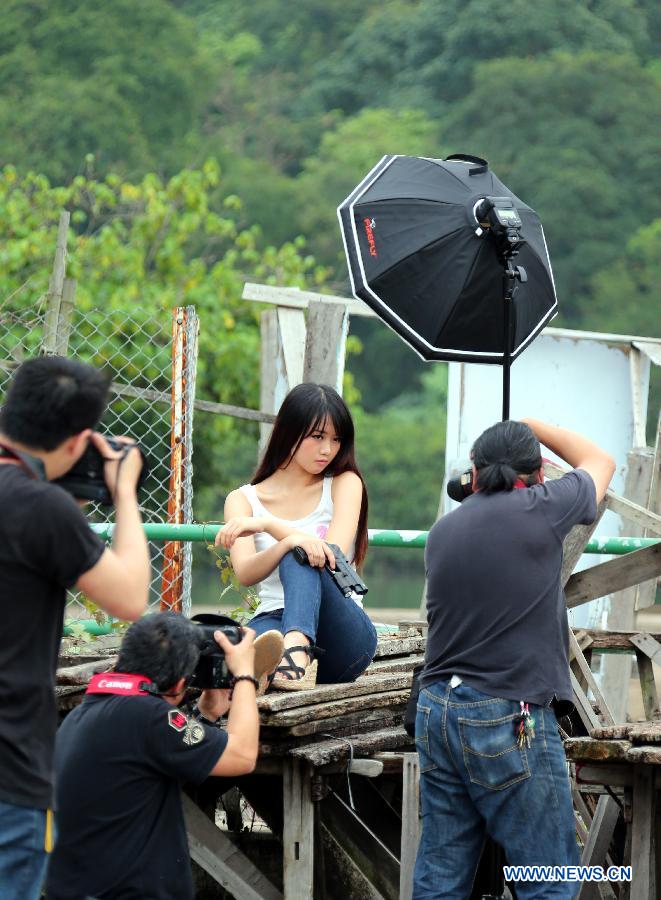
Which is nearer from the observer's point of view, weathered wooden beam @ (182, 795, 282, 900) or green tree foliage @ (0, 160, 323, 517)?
weathered wooden beam @ (182, 795, 282, 900)

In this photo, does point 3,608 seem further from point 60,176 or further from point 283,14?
point 283,14

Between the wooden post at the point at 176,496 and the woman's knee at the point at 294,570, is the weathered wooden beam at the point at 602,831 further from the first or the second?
the wooden post at the point at 176,496

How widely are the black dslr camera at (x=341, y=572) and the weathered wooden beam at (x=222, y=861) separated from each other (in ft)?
2.25

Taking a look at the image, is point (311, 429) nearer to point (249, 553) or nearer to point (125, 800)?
point (249, 553)

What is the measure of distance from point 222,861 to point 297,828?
226mm

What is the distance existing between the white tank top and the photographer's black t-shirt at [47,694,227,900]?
3.49 feet

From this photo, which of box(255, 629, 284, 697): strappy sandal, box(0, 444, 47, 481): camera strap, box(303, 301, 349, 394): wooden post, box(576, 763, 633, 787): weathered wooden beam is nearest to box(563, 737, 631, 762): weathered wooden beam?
box(576, 763, 633, 787): weathered wooden beam

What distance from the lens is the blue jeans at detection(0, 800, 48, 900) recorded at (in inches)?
102

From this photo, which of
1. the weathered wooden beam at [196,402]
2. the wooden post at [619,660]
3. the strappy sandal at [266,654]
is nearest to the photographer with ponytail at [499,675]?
the strappy sandal at [266,654]

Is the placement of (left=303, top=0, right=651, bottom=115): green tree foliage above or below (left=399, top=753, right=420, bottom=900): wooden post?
above

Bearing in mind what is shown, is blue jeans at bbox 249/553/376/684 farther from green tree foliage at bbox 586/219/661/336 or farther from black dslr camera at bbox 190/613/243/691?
green tree foliage at bbox 586/219/661/336

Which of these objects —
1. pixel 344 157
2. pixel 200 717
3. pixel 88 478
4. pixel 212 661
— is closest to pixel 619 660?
pixel 200 717

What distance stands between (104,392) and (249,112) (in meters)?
57.2

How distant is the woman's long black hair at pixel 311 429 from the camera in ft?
14.2
